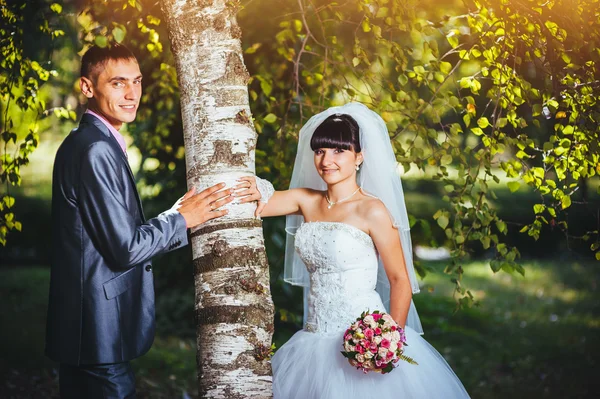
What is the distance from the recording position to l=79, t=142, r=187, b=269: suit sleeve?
2.78 m

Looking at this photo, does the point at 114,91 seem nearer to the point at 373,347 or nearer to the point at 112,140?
the point at 112,140

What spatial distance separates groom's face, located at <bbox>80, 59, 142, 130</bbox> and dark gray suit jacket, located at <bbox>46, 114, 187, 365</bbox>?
0.14 metres

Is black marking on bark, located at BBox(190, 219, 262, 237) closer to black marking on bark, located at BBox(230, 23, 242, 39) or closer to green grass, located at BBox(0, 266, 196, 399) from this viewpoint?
black marking on bark, located at BBox(230, 23, 242, 39)

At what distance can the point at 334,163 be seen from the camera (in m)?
3.81

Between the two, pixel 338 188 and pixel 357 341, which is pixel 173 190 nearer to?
pixel 338 188

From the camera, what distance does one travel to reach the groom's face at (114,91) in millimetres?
3068

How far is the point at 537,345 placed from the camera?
8836mm

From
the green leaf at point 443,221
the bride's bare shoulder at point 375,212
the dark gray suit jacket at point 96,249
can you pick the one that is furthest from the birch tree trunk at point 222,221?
the green leaf at point 443,221

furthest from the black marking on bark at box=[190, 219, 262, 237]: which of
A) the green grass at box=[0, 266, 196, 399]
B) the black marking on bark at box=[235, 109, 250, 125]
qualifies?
the green grass at box=[0, 266, 196, 399]

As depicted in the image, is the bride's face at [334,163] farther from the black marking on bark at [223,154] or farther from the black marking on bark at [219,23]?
the black marking on bark at [219,23]

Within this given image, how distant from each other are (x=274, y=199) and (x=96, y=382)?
147 centimetres

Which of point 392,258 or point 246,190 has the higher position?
point 246,190

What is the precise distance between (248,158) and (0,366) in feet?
16.5

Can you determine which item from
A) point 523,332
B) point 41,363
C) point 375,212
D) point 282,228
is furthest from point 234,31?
point 523,332
